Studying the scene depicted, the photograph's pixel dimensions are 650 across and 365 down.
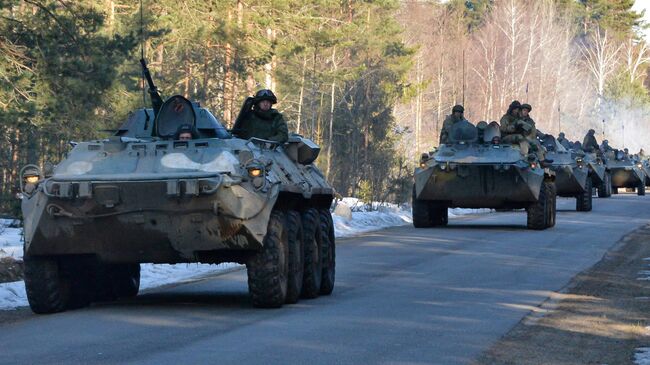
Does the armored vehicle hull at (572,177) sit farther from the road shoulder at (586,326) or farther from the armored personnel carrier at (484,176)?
the road shoulder at (586,326)

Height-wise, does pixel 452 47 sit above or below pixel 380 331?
above

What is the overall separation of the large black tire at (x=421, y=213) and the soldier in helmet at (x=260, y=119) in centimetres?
1263

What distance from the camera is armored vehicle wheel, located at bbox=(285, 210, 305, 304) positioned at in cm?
1273

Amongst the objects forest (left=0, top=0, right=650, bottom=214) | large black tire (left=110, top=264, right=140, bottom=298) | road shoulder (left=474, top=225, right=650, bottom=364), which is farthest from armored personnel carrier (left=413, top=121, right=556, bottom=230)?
large black tire (left=110, top=264, right=140, bottom=298)

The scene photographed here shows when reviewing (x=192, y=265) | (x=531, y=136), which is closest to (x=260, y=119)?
(x=192, y=265)

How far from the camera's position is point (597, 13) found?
4210 inches

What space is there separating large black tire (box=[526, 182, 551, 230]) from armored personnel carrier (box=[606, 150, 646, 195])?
22766mm

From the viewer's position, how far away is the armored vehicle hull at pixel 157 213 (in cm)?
1162

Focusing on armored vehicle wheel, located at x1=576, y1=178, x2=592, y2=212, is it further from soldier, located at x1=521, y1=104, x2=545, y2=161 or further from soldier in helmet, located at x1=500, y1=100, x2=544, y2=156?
soldier in helmet, located at x1=500, y1=100, x2=544, y2=156

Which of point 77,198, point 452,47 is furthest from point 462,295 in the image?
point 452,47

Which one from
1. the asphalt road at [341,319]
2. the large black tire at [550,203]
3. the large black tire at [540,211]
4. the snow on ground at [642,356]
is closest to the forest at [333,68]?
the large black tire at [550,203]

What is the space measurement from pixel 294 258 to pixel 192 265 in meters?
6.29

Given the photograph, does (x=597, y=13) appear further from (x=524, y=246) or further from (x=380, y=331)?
(x=380, y=331)

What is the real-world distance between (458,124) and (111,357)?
713 inches
